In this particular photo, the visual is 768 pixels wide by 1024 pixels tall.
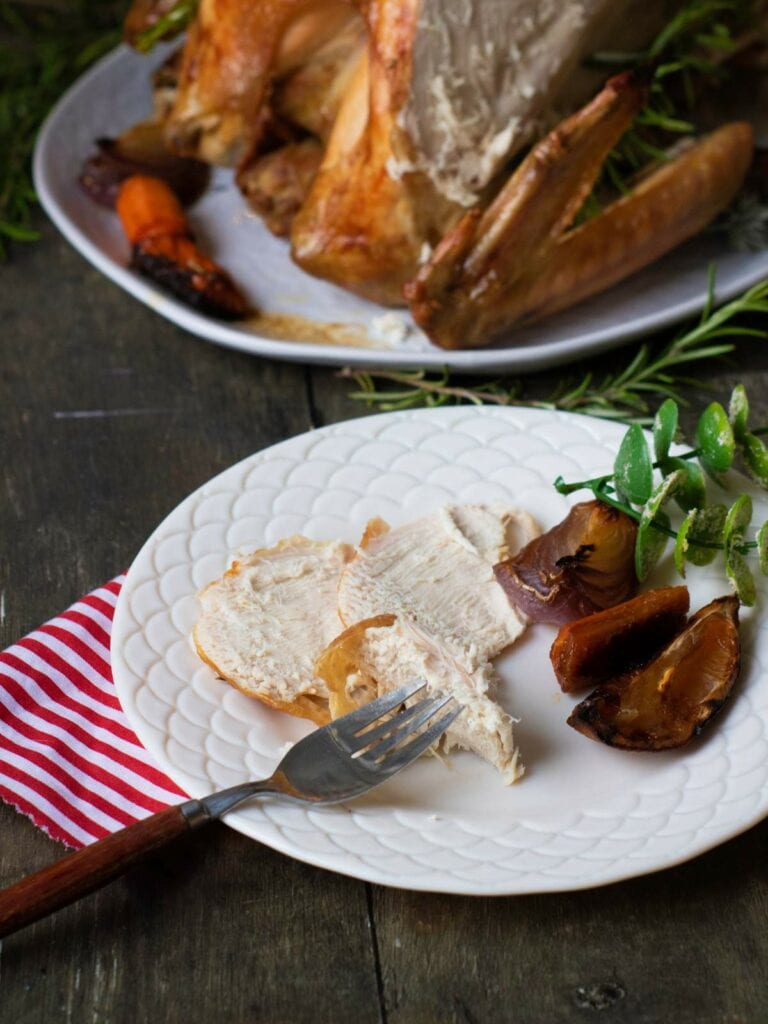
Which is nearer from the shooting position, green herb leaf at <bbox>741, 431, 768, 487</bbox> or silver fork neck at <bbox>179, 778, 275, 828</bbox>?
silver fork neck at <bbox>179, 778, 275, 828</bbox>

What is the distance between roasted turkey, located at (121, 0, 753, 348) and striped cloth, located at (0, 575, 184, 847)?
2.46 feet

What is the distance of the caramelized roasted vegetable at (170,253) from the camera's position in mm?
2113

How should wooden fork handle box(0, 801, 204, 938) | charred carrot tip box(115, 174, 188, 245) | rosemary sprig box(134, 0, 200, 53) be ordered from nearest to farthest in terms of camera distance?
1. wooden fork handle box(0, 801, 204, 938)
2. charred carrot tip box(115, 174, 188, 245)
3. rosemary sprig box(134, 0, 200, 53)

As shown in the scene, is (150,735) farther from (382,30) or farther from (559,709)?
(382,30)

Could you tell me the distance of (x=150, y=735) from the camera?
1.26m

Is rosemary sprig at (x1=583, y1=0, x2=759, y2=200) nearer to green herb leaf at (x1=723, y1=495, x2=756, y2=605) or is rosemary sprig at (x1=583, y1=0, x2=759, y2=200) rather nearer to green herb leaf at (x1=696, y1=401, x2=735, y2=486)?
green herb leaf at (x1=696, y1=401, x2=735, y2=486)

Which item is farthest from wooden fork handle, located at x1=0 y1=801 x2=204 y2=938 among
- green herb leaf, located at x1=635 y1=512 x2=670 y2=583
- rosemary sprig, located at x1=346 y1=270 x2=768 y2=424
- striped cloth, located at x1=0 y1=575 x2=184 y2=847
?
rosemary sprig, located at x1=346 y1=270 x2=768 y2=424

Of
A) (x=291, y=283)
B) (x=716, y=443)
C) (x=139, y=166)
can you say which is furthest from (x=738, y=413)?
(x=139, y=166)

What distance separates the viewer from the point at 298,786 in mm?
1196

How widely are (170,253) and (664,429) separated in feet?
3.46

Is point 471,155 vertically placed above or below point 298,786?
below

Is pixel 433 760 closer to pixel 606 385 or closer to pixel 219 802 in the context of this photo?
pixel 219 802

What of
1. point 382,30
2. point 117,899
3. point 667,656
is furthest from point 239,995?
point 382,30

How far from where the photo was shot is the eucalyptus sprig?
4.49ft
